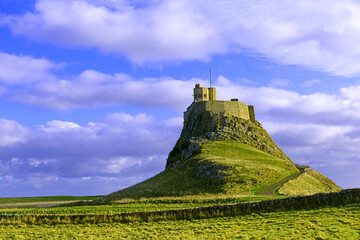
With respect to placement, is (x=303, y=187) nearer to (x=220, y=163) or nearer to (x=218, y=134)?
Answer: (x=220, y=163)

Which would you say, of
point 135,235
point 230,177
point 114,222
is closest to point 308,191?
point 230,177

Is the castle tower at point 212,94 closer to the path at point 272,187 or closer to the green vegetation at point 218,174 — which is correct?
the green vegetation at point 218,174

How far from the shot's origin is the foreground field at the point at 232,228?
27980 mm

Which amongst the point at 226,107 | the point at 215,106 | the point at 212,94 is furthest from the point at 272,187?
the point at 212,94

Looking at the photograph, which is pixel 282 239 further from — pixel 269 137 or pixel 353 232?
pixel 269 137

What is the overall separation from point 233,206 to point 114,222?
1153 centimetres

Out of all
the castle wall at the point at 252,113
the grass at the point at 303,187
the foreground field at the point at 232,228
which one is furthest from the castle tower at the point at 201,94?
the foreground field at the point at 232,228

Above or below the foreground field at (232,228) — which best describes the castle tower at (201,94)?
above

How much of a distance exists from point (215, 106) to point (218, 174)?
39371 mm

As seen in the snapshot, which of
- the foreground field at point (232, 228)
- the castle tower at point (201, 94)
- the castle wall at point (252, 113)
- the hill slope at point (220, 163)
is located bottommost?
the foreground field at point (232, 228)

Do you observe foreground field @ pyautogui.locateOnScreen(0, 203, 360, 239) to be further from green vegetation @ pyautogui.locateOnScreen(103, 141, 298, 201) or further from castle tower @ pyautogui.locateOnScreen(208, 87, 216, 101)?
castle tower @ pyautogui.locateOnScreen(208, 87, 216, 101)

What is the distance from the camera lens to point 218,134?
10312 cm

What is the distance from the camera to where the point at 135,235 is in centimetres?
3222

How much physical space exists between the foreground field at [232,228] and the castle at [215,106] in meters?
77.3
